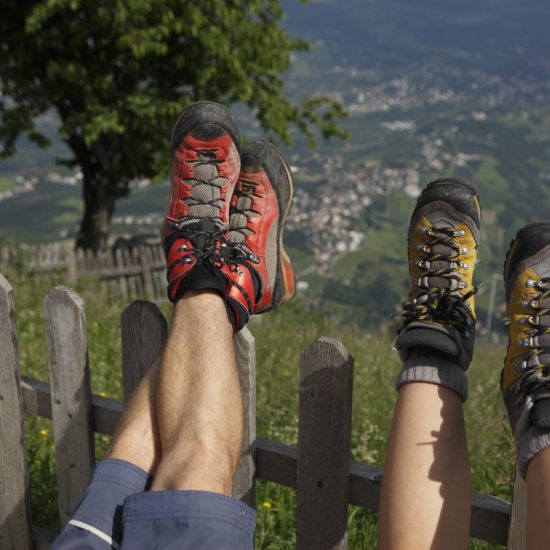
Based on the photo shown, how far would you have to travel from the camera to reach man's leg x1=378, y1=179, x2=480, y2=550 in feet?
5.73

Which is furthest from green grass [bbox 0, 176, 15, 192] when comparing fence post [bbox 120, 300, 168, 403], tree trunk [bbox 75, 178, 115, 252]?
fence post [bbox 120, 300, 168, 403]

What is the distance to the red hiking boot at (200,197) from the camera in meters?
2.33

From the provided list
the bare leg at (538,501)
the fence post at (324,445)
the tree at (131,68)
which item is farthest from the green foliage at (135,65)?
the bare leg at (538,501)

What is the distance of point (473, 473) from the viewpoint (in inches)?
122

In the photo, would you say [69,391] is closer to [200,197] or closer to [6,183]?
[200,197]

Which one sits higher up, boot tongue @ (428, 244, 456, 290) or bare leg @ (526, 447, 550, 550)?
boot tongue @ (428, 244, 456, 290)

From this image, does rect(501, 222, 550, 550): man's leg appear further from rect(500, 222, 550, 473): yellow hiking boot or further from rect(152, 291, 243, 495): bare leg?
rect(152, 291, 243, 495): bare leg

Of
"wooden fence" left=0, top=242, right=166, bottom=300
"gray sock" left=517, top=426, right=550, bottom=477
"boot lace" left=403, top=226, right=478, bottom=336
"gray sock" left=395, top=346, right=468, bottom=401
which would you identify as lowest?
"gray sock" left=517, top=426, right=550, bottom=477

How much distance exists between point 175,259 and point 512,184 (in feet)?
433

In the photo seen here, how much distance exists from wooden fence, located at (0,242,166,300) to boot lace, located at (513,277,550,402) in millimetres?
10781

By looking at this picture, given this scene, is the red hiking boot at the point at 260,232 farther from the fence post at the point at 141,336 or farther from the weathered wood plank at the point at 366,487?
the weathered wood plank at the point at 366,487

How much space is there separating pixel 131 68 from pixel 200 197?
12.5 m

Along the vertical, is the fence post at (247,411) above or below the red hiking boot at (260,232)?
below

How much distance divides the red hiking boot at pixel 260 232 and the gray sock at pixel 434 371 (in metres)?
0.63
